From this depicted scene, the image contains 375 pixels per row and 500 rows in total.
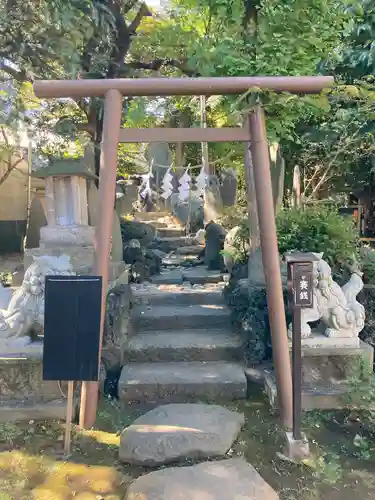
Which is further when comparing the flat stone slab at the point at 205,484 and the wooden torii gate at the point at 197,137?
the wooden torii gate at the point at 197,137

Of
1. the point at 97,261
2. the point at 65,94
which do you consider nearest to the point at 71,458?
the point at 97,261

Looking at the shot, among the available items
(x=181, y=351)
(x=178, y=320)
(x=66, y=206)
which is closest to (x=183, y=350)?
(x=181, y=351)

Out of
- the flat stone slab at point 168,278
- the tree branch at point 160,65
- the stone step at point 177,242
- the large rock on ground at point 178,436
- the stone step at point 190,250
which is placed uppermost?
the tree branch at point 160,65

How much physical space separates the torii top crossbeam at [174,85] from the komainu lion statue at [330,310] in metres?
1.69

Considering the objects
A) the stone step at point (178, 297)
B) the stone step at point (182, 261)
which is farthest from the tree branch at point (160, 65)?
the stone step at point (182, 261)

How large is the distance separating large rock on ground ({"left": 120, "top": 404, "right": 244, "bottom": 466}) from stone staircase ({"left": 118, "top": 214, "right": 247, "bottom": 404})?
582mm

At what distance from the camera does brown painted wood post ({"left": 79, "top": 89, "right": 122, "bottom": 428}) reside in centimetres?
361

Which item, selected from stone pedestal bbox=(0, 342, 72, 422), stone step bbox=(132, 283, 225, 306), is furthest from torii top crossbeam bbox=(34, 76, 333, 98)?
stone step bbox=(132, 283, 225, 306)

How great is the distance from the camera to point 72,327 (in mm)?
3350

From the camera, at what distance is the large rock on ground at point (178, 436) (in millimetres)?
3285

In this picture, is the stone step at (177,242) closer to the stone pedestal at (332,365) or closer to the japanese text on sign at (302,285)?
the stone pedestal at (332,365)

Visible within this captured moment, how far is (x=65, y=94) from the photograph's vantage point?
11.8 ft

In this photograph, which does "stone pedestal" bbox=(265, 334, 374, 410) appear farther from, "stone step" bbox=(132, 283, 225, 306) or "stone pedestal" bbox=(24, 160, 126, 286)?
"stone pedestal" bbox=(24, 160, 126, 286)

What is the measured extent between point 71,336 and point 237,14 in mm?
3739
